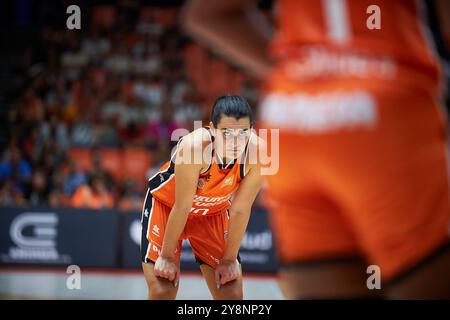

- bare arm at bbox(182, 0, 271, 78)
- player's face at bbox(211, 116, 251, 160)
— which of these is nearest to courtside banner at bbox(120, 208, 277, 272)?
player's face at bbox(211, 116, 251, 160)

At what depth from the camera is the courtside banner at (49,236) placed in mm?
7320

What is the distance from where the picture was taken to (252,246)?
7332 millimetres

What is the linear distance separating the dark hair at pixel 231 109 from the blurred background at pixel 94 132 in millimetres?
2845

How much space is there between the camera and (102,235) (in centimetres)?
744

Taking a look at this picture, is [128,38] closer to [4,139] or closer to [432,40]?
[4,139]

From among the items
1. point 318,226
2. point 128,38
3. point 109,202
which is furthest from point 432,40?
point 128,38

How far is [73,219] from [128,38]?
15.9ft

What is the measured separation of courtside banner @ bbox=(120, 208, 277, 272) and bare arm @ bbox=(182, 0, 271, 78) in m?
5.55

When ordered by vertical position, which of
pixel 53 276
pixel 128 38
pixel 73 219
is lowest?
pixel 53 276

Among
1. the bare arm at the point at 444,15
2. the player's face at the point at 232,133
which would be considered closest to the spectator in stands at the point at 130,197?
the player's face at the point at 232,133

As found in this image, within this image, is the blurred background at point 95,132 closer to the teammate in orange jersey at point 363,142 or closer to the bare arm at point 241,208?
the bare arm at point 241,208

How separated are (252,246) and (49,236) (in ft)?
7.69

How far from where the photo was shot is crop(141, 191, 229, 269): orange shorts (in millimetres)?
3172

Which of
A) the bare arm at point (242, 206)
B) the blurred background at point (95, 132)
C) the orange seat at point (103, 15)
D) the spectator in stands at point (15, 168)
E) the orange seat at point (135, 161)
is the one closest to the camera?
the bare arm at point (242, 206)
